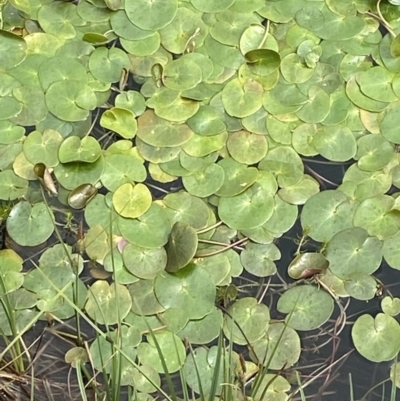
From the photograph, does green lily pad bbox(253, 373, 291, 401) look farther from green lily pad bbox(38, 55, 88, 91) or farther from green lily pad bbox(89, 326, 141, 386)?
green lily pad bbox(38, 55, 88, 91)

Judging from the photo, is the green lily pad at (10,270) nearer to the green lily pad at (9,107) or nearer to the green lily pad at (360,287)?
the green lily pad at (9,107)

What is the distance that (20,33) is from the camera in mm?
1738

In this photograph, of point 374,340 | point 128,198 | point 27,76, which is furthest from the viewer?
point 27,76

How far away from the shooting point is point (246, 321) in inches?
55.9

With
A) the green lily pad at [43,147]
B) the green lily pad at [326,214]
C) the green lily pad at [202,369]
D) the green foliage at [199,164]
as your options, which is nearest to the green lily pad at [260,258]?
the green foliage at [199,164]

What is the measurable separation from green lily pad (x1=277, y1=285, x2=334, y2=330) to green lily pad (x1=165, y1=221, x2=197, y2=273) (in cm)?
26

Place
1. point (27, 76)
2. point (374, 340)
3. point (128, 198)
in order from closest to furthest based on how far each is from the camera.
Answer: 1. point (374, 340)
2. point (128, 198)
3. point (27, 76)

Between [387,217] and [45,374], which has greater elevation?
[387,217]

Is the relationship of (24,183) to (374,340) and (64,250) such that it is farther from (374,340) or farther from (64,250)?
(374,340)

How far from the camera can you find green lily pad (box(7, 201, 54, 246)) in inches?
58.9

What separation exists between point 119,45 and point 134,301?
30.0 inches

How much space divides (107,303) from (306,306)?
481 millimetres

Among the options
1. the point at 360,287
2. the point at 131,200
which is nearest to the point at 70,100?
the point at 131,200

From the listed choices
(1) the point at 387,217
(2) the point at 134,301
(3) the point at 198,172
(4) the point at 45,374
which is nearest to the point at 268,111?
(3) the point at 198,172
